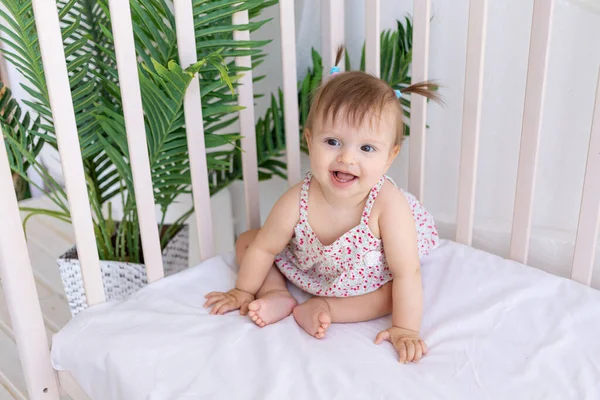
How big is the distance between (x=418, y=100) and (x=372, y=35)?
0.49 feet

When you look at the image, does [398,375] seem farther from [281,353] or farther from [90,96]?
[90,96]

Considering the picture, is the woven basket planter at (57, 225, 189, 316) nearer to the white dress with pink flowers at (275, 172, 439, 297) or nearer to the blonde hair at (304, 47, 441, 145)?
the white dress with pink flowers at (275, 172, 439, 297)

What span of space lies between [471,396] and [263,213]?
3.43 ft

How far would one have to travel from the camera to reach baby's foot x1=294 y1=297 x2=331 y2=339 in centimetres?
86

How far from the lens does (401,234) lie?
0.91 meters

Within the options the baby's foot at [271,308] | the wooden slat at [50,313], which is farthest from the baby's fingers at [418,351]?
the wooden slat at [50,313]

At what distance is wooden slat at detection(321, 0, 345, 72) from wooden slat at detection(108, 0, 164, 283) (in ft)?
1.35

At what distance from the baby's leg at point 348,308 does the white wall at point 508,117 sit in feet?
1.22

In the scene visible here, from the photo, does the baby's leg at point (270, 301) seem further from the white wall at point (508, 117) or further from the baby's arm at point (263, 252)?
the white wall at point (508, 117)

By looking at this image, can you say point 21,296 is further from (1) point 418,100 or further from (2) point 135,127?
(1) point 418,100

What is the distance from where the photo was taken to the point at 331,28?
1135 millimetres

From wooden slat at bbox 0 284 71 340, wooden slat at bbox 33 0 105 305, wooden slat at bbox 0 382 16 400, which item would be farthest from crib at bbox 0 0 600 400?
wooden slat at bbox 0 284 71 340

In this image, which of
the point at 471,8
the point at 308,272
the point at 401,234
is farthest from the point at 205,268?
the point at 471,8

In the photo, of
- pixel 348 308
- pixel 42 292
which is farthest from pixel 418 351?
pixel 42 292
